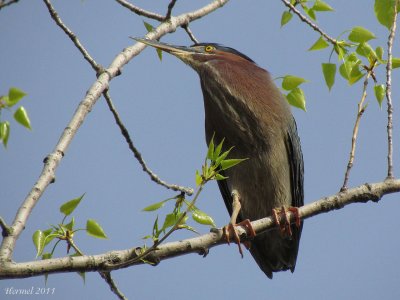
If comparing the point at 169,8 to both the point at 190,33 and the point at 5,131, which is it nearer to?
the point at 190,33

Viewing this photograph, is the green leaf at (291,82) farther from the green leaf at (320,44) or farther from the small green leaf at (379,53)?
the small green leaf at (379,53)

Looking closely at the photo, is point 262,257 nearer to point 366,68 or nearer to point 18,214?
point 366,68

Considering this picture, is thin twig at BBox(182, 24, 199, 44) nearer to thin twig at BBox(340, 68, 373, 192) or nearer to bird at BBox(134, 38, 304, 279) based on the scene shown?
bird at BBox(134, 38, 304, 279)

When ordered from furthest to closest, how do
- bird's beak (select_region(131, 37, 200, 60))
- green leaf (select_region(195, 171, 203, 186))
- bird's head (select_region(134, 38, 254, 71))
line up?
bird's head (select_region(134, 38, 254, 71)), bird's beak (select_region(131, 37, 200, 60)), green leaf (select_region(195, 171, 203, 186))

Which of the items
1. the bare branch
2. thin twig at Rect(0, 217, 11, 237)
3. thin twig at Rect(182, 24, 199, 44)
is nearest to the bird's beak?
thin twig at Rect(182, 24, 199, 44)

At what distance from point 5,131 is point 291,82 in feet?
7.35

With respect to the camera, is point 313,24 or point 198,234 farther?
point 313,24

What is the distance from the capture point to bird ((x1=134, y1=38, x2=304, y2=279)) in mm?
5602

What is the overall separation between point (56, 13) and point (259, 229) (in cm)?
217

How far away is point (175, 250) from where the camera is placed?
3.38m

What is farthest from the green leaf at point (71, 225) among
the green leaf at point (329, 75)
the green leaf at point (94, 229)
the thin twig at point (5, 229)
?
the green leaf at point (329, 75)

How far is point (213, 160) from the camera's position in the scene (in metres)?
3.18

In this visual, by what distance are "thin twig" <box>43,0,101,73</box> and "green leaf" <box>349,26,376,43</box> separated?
1845mm

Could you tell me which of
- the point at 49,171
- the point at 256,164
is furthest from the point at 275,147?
the point at 49,171
